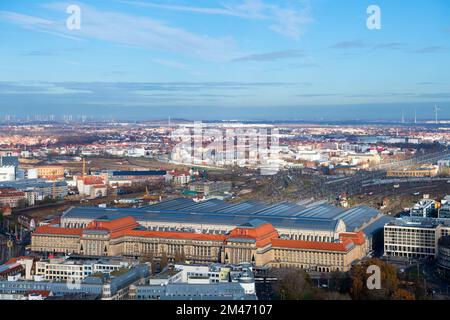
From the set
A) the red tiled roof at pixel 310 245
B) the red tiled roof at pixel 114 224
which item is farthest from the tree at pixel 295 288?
the red tiled roof at pixel 114 224

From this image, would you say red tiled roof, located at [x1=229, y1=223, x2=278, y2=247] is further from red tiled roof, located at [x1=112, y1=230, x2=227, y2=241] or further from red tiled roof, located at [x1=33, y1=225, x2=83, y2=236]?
red tiled roof, located at [x1=33, y1=225, x2=83, y2=236]

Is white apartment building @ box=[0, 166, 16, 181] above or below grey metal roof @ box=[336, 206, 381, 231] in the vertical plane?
above

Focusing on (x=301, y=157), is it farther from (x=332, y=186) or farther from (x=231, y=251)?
(x=231, y=251)

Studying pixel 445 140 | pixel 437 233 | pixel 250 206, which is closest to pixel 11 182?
pixel 250 206

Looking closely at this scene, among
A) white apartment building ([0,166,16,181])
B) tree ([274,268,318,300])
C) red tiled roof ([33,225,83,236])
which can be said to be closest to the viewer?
tree ([274,268,318,300])

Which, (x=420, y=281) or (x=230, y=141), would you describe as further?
(x=230, y=141)

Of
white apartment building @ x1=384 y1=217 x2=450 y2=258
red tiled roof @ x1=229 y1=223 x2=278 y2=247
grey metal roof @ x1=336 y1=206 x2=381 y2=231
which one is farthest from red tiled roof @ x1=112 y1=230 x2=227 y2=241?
white apartment building @ x1=384 y1=217 x2=450 y2=258

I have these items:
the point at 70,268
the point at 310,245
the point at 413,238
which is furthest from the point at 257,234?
the point at 70,268

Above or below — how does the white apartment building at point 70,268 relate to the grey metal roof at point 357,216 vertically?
below

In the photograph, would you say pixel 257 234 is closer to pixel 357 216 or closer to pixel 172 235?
pixel 172 235

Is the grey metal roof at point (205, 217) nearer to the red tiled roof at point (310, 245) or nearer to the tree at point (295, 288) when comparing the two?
the red tiled roof at point (310, 245)

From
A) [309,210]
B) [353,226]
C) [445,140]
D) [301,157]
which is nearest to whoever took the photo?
[353,226]
